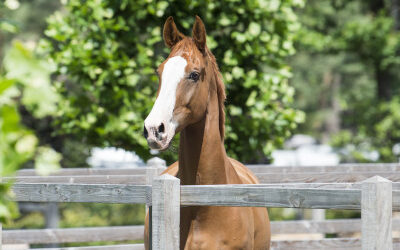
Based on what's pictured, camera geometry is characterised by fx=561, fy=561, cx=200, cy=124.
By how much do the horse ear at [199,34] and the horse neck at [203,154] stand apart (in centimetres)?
44

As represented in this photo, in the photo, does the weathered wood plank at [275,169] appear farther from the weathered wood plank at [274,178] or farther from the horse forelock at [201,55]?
the horse forelock at [201,55]

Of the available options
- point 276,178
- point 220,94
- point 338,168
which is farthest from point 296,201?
point 338,168

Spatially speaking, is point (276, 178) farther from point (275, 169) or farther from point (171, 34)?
point (171, 34)

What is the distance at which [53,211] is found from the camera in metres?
Result: 12.0

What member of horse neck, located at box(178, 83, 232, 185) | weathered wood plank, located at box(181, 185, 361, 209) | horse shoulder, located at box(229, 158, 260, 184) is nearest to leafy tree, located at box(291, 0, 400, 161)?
horse shoulder, located at box(229, 158, 260, 184)

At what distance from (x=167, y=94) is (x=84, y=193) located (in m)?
0.90

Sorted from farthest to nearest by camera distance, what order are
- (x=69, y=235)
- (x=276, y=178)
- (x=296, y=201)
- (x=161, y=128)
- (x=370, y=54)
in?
(x=370, y=54)
(x=69, y=235)
(x=276, y=178)
(x=161, y=128)
(x=296, y=201)

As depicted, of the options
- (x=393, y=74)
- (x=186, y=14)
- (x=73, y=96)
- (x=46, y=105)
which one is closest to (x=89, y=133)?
(x=73, y=96)

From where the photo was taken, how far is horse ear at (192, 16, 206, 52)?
13.7 ft

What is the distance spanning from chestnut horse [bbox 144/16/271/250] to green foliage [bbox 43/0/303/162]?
3364 millimetres

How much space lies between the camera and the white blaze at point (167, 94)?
3.66 metres

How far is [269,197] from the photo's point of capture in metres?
3.24

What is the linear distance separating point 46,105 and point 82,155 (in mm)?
12424

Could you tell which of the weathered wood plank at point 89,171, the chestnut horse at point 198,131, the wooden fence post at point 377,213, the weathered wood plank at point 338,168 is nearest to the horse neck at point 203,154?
the chestnut horse at point 198,131
